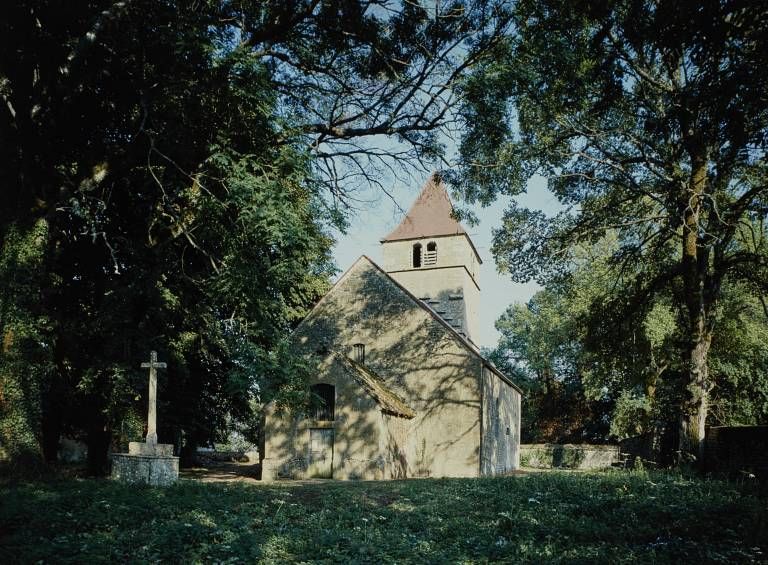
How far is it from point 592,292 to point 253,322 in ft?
64.3

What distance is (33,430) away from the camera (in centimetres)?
1286

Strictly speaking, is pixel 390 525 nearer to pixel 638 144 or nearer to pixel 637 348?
pixel 638 144

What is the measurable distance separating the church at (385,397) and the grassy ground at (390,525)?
983cm

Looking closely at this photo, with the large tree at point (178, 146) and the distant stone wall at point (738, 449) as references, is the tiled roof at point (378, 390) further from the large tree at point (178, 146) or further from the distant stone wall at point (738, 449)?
the distant stone wall at point (738, 449)

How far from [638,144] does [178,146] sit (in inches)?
416

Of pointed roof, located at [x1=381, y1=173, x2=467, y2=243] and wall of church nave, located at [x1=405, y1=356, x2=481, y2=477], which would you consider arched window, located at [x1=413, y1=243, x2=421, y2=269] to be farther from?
wall of church nave, located at [x1=405, y1=356, x2=481, y2=477]

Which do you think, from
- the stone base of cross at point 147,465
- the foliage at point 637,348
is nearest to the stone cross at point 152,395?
the stone base of cross at point 147,465

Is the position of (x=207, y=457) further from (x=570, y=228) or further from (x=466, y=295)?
(x=570, y=228)

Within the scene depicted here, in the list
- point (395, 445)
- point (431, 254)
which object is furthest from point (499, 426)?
point (431, 254)

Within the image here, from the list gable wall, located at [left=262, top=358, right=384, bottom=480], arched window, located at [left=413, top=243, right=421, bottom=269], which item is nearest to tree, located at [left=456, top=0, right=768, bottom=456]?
gable wall, located at [left=262, top=358, right=384, bottom=480]

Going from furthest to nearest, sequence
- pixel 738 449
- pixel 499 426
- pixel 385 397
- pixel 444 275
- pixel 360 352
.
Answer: pixel 444 275, pixel 499 426, pixel 360 352, pixel 385 397, pixel 738 449

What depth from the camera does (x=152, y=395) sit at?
14.4 m

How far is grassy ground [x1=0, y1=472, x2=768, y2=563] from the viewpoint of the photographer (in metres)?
6.57

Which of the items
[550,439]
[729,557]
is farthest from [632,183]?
[550,439]
